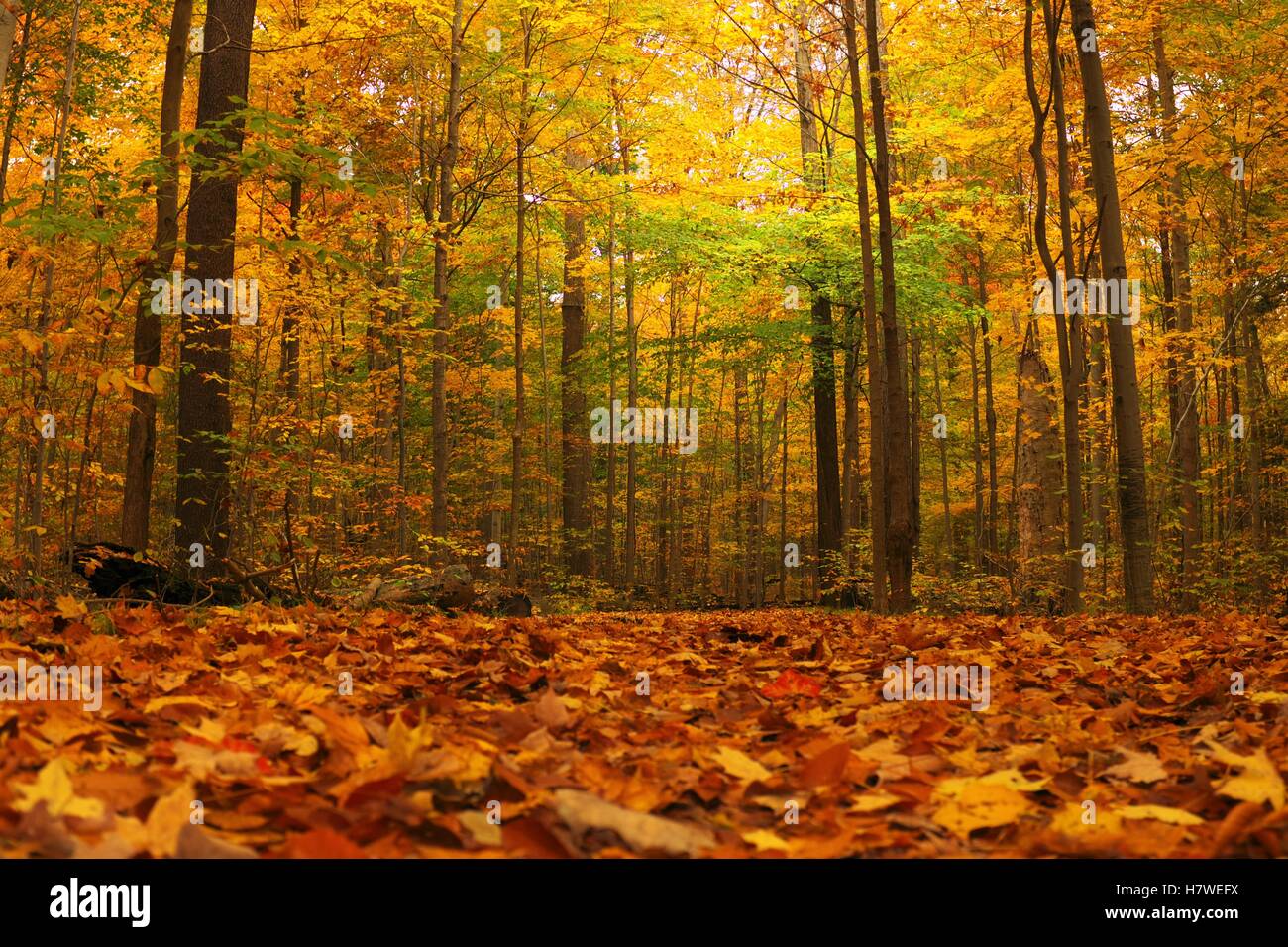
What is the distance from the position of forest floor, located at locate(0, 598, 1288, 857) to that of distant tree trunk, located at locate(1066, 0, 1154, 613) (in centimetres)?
381

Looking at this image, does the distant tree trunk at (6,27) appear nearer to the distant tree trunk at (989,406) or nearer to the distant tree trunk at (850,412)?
the distant tree trunk at (850,412)

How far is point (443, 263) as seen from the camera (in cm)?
1205

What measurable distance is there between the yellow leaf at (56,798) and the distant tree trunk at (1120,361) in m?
7.74

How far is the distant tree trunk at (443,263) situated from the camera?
11.9 meters

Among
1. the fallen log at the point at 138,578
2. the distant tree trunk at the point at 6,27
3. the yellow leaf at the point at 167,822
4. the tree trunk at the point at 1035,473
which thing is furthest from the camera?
the tree trunk at the point at 1035,473

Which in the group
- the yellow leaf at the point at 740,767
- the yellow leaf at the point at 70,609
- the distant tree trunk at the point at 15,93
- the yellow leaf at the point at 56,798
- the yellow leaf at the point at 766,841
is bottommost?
the yellow leaf at the point at 766,841

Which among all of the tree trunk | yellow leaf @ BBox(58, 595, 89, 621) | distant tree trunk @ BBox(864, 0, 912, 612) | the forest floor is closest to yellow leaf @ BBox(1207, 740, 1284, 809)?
the forest floor

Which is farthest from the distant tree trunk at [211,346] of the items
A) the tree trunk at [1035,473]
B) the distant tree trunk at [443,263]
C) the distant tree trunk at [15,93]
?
the tree trunk at [1035,473]

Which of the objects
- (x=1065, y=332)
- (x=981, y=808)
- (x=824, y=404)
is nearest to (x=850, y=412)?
(x=824, y=404)

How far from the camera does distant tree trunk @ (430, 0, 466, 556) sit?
11945mm

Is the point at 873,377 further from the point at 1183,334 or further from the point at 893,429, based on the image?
the point at 1183,334

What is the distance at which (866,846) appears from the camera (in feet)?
5.55
